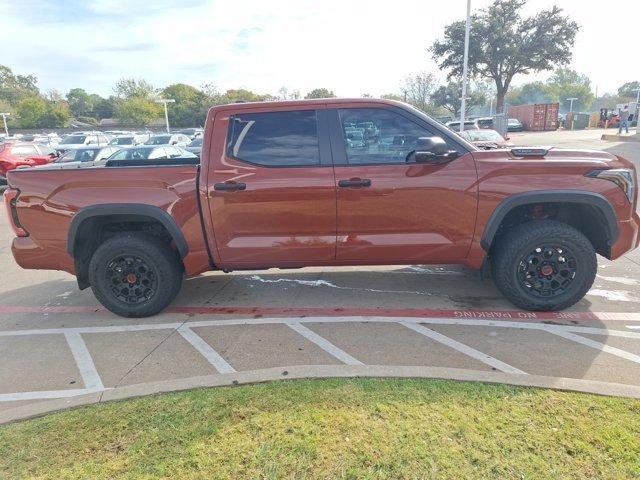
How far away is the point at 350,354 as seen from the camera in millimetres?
3389

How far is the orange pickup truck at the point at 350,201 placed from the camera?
375 cm

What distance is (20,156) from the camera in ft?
46.0

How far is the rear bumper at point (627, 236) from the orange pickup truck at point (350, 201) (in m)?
0.01

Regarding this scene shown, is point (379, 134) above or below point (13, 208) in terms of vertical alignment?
above

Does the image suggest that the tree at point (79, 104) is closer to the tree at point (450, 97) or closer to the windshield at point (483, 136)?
the tree at point (450, 97)

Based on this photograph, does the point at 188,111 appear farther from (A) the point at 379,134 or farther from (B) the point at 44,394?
(B) the point at 44,394

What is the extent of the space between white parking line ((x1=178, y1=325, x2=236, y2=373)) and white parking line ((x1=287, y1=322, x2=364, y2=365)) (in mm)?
734

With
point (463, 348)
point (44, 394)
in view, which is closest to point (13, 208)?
point (44, 394)

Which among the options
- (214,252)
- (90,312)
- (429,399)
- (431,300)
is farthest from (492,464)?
(90,312)

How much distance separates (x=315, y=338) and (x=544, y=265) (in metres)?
2.18

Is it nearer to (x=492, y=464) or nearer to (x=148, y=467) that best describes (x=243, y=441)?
(x=148, y=467)

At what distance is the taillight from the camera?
13.1 feet

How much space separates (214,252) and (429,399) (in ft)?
7.55

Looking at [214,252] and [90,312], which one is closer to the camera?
[214,252]
